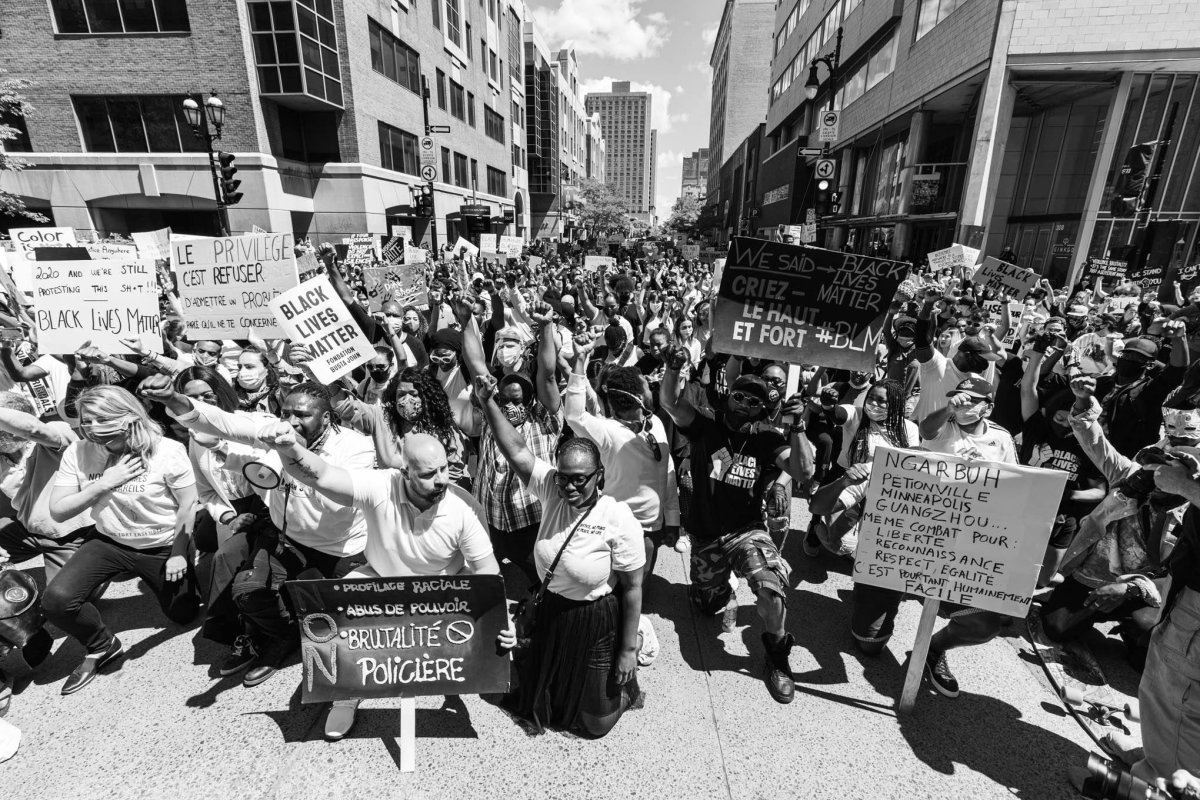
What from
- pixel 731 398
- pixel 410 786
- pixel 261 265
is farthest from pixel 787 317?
pixel 261 265

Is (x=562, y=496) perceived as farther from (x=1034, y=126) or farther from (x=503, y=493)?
(x=1034, y=126)

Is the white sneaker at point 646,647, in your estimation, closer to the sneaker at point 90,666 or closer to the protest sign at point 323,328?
the protest sign at point 323,328

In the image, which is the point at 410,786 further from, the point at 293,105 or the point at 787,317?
the point at 293,105

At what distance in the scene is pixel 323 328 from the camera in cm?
448

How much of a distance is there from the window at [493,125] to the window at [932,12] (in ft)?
98.4

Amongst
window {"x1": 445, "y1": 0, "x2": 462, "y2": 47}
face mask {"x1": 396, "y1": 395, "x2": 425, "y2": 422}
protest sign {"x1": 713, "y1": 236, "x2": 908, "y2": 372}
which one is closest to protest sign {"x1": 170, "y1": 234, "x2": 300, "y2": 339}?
face mask {"x1": 396, "y1": 395, "x2": 425, "y2": 422}

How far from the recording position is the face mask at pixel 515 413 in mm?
4016

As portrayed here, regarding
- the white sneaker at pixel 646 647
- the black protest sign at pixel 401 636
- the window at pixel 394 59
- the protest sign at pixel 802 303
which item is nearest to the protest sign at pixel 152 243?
the black protest sign at pixel 401 636

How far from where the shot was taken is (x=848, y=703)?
3393 millimetres

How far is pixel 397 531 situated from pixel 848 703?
9.24 ft

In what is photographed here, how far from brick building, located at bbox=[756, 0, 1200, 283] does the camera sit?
12.1m

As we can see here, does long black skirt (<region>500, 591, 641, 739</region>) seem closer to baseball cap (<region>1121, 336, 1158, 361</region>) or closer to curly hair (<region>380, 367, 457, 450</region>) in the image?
curly hair (<region>380, 367, 457, 450</region>)

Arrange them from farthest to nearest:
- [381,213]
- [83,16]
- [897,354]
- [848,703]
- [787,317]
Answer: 1. [381,213]
2. [83,16]
3. [897,354]
4. [787,317]
5. [848,703]

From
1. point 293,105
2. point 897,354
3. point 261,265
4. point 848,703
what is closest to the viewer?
point 848,703
